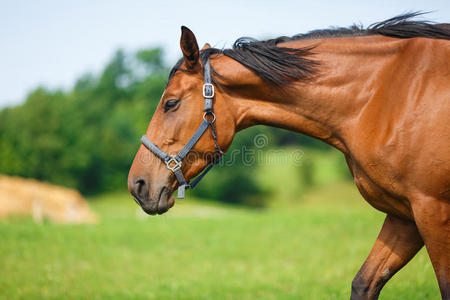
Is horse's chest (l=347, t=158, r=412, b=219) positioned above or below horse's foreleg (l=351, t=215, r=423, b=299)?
above

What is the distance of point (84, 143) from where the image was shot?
48156mm

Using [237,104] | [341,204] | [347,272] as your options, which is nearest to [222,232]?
[347,272]

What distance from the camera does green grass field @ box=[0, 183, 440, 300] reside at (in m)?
5.66

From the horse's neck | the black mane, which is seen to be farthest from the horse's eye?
the horse's neck

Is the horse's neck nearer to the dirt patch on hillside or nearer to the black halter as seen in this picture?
the black halter

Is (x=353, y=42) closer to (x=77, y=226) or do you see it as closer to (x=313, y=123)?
(x=313, y=123)

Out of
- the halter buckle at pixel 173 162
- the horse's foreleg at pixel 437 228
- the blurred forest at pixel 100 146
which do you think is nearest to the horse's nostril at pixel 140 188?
the halter buckle at pixel 173 162

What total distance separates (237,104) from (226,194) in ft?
166

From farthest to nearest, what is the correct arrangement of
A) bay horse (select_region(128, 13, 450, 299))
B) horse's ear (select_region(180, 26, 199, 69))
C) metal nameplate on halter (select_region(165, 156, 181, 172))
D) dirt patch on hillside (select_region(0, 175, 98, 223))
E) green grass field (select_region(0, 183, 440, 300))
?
dirt patch on hillside (select_region(0, 175, 98, 223)) < green grass field (select_region(0, 183, 440, 300)) < metal nameplate on halter (select_region(165, 156, 181, 172)) < horse's ear (select_region(180, 26, 199, 69)) < bay horse (select_region(128, 13, 450, 299))

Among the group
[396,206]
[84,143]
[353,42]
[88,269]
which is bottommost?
[84,143]

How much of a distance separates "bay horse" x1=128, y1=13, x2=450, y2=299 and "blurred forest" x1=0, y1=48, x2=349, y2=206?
3993 centimetres

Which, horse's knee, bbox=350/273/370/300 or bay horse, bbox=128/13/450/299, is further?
horse's knee, bbox=350/273/370/300

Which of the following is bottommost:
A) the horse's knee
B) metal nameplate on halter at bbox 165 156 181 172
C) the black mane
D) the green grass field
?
the green grass field

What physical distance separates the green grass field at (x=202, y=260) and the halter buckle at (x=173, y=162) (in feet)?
3.52
